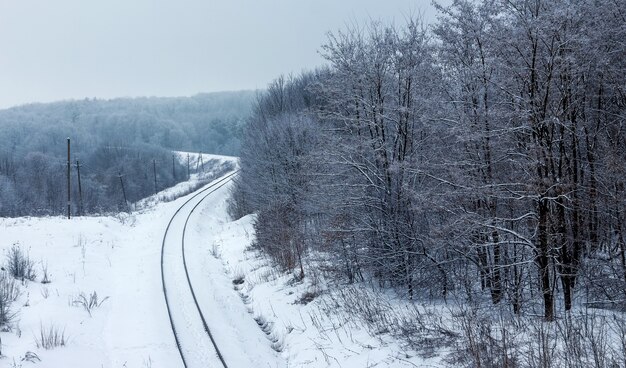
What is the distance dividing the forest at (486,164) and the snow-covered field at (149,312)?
Answer: 2014mm

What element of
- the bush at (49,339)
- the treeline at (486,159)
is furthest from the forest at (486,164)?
the bush at (49,339)

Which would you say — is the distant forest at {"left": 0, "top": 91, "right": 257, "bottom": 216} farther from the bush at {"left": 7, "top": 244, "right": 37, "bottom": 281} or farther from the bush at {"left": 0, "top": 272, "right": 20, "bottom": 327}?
the bush at {"left": 0, "top": 272, "right": 20, "bottom": 327}

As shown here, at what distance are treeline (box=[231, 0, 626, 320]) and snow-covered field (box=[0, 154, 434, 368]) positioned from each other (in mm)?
2418

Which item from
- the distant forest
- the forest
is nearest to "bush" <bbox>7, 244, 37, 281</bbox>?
the forest

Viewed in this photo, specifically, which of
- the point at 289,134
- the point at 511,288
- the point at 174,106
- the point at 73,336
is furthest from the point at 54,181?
the point at 174,106

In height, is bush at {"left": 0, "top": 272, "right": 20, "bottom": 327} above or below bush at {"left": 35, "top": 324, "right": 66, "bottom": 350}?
above

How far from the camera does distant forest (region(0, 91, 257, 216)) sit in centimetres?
7588

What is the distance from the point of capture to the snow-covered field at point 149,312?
9648mm

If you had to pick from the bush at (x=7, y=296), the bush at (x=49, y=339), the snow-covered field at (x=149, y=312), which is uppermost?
the bush at (x=7, y=296)

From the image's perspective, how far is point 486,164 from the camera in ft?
34.8

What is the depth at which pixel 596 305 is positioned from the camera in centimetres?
1005

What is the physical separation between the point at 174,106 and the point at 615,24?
610 ft

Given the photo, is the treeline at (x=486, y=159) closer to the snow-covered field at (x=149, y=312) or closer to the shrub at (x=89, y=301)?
the snow-covered field at (x=149, y=312)

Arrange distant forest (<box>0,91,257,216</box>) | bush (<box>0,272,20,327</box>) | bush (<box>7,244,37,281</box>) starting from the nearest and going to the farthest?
bush (<box>0,272,20,327</box>) → bush (<box>7,244,37,281</box>) → distant forest (<box>0,91,257,216</box>)
